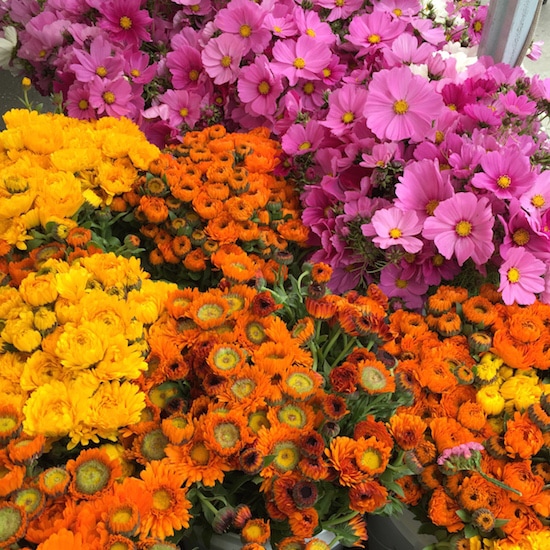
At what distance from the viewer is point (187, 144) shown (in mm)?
1115

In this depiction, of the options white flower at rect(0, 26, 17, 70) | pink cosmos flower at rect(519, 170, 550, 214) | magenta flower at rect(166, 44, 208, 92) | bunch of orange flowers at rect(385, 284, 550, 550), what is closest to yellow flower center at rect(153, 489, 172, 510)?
A: bunch of orange flowers at rect(385, 284, 550, 550)

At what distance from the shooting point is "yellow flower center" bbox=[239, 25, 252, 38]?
3.99 ft

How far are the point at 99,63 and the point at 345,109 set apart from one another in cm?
56

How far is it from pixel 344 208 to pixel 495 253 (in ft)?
0.84

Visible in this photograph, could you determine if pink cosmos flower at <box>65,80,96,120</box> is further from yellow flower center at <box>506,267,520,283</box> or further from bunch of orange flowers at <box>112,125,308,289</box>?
yellow flower center at <box>506,267,520,283</box>

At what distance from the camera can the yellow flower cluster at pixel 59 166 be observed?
0.87m

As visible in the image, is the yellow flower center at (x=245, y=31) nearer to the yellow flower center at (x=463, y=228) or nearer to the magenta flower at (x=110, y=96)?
the magenta flower at (x=110, y=96)

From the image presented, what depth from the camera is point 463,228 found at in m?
0.86

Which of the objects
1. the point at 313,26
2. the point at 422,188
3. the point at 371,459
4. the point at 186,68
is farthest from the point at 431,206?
the point at 186,68

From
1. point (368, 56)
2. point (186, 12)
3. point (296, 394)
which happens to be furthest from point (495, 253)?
point (186, 12)

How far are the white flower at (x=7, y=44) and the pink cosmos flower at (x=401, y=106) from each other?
3.12ft

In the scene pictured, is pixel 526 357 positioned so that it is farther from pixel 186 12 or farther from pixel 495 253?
pixel 186 12

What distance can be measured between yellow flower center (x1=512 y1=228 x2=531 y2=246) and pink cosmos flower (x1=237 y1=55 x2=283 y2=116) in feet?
1.87

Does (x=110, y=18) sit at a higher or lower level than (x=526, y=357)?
higher
